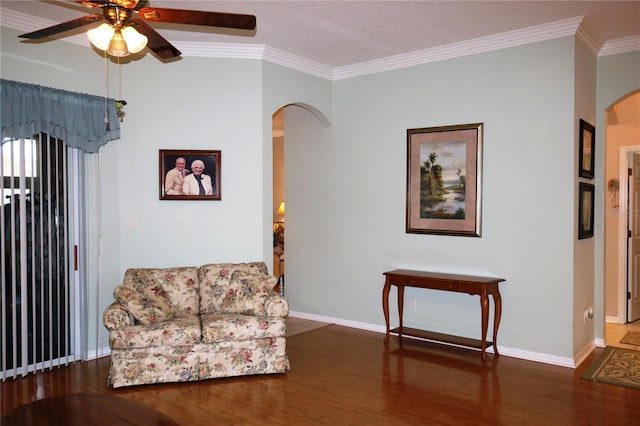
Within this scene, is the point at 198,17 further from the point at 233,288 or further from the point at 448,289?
the point at 448,289

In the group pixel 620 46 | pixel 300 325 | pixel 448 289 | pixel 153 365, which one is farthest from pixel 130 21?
pixel 620 46

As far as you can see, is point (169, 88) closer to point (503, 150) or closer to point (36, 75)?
point (36, 75)

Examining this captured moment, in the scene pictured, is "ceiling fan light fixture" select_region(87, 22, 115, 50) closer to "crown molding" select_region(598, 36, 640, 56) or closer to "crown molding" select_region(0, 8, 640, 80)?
"crown molding" select_region(0, 8, 640, 80)

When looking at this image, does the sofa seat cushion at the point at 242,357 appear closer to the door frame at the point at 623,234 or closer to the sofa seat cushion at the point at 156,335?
the sofa seat cushion at the point at 156,335

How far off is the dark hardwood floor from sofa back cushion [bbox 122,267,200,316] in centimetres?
72

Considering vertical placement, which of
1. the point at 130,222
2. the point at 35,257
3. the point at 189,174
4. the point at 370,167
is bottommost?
the point at 35,257

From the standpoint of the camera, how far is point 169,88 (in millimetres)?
4961

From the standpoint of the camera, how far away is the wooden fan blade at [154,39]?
294 cm

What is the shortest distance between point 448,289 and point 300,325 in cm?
193

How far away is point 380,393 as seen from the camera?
3852 mm

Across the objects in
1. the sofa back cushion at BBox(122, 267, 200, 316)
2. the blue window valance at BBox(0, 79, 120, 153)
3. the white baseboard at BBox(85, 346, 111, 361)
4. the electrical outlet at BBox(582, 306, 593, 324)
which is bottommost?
the white baseboard at BBox(85, 346, 111, 361)

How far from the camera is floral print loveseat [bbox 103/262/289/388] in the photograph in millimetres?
3914

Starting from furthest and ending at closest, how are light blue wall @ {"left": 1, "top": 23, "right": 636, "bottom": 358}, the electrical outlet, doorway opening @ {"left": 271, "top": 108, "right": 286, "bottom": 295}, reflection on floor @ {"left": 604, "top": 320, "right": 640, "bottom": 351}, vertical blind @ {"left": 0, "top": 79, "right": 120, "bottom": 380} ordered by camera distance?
doorway opening @ {"left": 271, "top": 108, "right": 286, "bottom": 295}, reflection on floor @ {"left": 604, "top": 320, "right": 640, "bottom": 351}, the electrical outlet, light blue wall @ {"left": 1, "top": 23, "right": 636, "bottom": 358}, vertical blind @ {"left": 0, "top": 79, "right": 120, "bottom": 380}

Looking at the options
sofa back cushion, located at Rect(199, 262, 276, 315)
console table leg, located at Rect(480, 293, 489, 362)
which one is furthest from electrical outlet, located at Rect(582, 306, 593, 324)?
sofa back cushion, located at Rect(199, 262, 276, 315)
